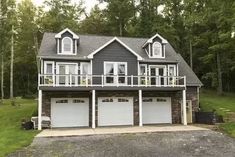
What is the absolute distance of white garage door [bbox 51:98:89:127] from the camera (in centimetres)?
2386

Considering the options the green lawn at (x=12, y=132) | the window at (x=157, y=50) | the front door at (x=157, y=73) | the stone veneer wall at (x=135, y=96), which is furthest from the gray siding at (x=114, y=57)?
the green lawn at (x=12, y=132)

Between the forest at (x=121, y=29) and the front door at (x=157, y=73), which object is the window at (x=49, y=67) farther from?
the forest at (x=121, y=29)

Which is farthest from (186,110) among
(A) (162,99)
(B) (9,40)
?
(B) (9,40)

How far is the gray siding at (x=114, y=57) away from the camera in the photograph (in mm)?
24969

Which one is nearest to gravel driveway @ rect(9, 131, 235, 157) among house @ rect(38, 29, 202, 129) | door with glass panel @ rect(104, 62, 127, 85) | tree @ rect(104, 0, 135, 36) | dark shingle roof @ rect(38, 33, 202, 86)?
house @ rect(38, 29, 202, 129)


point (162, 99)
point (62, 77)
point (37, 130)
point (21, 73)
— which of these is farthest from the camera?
point (21, 73)

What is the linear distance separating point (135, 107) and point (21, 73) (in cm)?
3016

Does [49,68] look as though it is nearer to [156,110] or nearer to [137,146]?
[156,110]

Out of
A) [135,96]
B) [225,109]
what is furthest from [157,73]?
[225,109]

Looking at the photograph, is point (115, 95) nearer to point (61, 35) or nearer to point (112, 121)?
point (112, 121)

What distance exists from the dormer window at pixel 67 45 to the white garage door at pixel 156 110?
24.8ft

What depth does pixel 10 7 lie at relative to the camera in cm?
3628

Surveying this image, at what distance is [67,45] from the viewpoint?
2511 cm

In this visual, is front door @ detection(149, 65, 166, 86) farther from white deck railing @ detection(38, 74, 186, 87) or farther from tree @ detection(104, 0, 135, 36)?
tree @ detection(104, 0, 135, 36)
